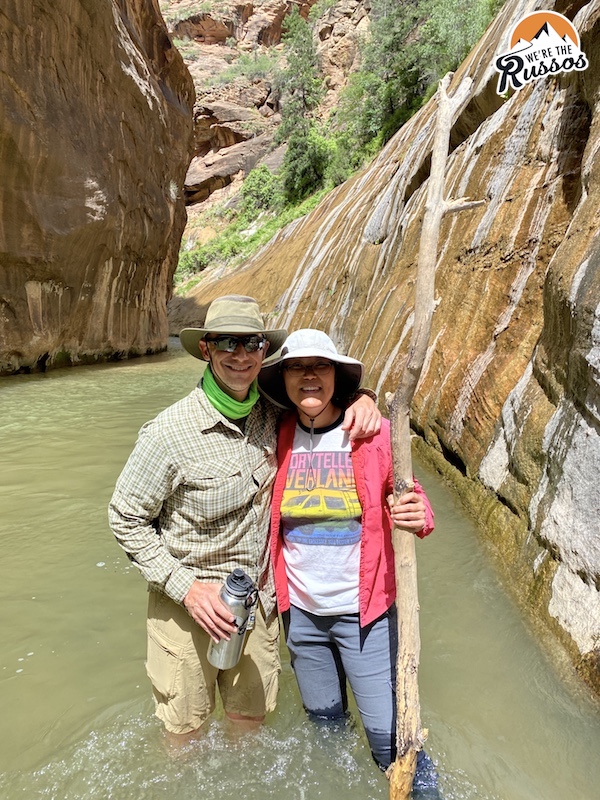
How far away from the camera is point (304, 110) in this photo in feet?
109

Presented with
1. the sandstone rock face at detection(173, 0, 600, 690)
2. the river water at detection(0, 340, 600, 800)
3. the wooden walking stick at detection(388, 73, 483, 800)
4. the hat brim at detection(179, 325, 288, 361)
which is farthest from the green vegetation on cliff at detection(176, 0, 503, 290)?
the river water at detection(0, 340, 600, 800)

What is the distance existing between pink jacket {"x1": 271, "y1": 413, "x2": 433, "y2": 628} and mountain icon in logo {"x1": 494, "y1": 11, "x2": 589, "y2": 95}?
487cm

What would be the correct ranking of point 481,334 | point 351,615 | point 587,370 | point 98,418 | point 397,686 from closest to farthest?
point 397,686
point 351,615
point 587,370
point 481,334
point 98,418

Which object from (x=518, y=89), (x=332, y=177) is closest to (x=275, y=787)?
(x=518, y=89)

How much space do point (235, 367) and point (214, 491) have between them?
479 mm

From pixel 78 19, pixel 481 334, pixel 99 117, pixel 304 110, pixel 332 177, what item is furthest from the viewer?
pixel 304 110

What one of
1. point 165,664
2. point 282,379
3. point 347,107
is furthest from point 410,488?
point 347,107

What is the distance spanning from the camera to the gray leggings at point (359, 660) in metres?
1.97

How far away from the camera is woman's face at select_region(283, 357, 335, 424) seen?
199 centimetres

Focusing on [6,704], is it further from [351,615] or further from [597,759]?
[597,759]

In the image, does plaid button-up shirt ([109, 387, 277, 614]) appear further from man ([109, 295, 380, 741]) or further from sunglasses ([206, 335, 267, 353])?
sunglasses ([206, 335, 267, 353])

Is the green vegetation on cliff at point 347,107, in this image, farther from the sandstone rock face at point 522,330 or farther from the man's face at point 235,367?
the man's face at point 235,367

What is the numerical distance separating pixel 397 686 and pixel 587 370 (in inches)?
83.9

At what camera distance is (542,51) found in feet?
18.1
